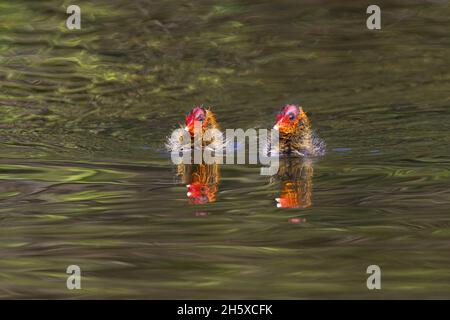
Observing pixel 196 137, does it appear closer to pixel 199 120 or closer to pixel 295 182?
pixel 199 120

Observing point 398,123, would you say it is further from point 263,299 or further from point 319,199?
point 263,299

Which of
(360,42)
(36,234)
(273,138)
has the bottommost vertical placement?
(36,234)

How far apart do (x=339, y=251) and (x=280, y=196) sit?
193 centimetres

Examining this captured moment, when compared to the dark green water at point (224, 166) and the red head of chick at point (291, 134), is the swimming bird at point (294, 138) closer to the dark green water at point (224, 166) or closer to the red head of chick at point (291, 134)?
the red head of chick at point (291, 134)

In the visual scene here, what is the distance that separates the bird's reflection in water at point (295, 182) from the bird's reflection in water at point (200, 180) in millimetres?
562

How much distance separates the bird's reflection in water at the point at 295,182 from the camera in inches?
322

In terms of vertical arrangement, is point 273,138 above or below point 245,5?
below

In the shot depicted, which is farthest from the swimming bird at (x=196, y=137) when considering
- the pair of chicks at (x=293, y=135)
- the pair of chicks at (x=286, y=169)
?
the pair of chicks at (x=293, y=135)

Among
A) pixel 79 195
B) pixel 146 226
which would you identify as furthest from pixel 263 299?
pixel 79 195

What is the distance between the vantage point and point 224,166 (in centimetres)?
1036

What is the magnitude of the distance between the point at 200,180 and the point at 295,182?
86 cm

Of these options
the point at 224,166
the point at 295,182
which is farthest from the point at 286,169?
the point at 295,182

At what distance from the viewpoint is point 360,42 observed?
52.9 feet

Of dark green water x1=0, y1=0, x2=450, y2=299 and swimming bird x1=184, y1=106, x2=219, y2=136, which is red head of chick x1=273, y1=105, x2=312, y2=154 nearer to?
dark green water x1=0, y1=0, x2=450, y2=299
